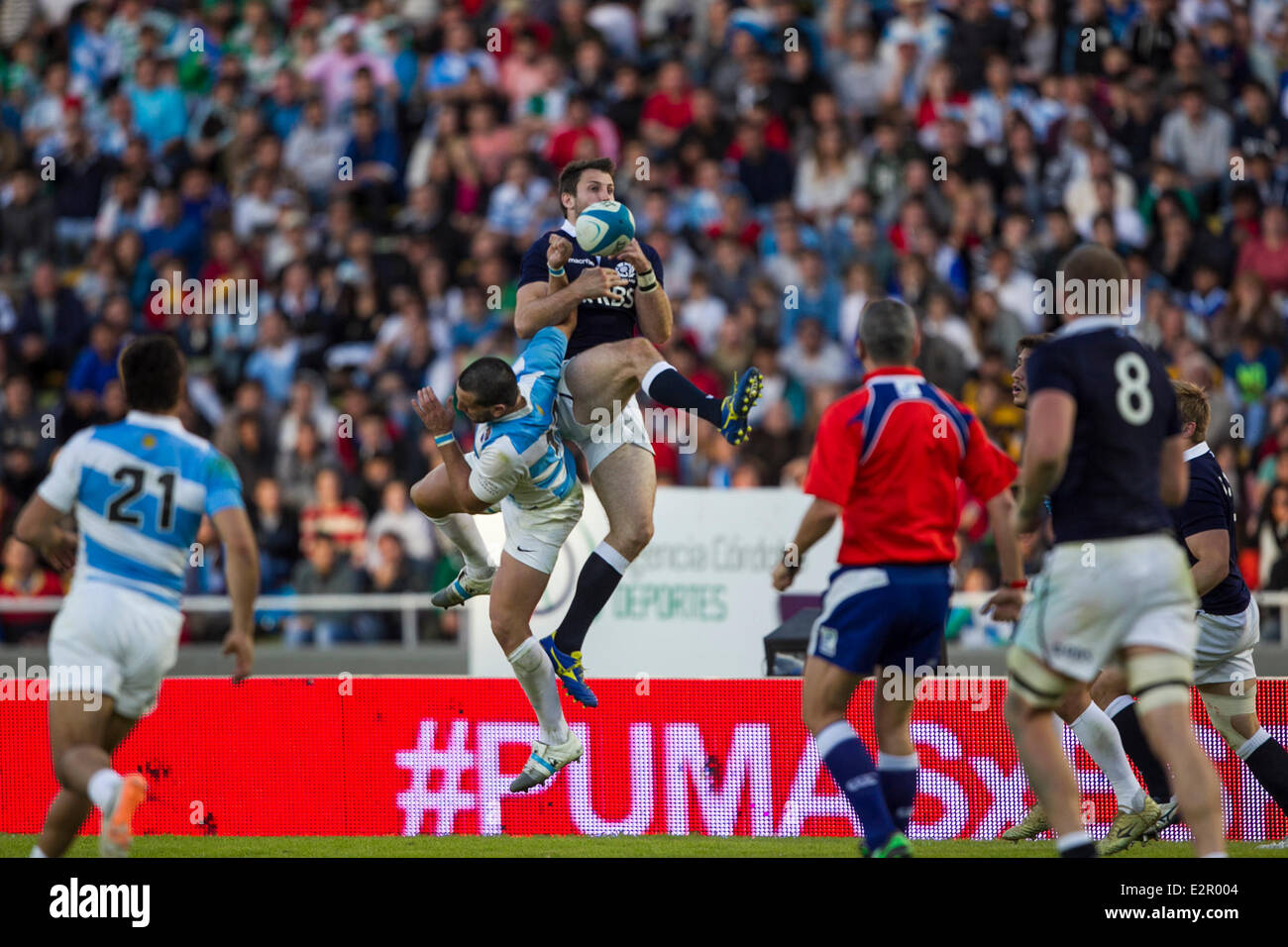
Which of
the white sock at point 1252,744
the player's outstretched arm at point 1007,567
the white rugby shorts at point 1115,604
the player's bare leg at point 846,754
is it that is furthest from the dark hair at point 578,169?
the white sock at point 1252,744

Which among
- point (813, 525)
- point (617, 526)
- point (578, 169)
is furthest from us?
point (617, 526)

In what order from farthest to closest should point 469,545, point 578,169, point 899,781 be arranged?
point 469,545 → point 578,169 → point 899,781

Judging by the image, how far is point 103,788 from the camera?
21.5 feet

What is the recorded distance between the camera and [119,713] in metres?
6.97

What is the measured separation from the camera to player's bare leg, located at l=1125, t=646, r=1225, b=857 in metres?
6.45

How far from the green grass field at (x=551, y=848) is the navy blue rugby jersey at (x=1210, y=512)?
126 cm

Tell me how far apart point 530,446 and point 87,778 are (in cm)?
298

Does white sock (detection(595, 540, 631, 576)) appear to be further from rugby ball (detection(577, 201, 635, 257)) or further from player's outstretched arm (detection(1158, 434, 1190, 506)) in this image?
player's outstretched arm (detection(1158, 434, 1190, 506))

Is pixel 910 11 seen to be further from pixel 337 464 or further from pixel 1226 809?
pixel 1226 809

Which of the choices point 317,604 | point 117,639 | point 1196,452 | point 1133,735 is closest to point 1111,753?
point 1133,735

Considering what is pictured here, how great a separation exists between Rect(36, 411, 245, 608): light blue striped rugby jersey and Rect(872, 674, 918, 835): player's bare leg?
2977 mm

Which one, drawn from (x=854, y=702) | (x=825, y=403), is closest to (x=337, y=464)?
(x=825, y=403)

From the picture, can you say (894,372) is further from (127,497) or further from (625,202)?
(625,202)

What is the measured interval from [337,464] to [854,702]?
302 inches
